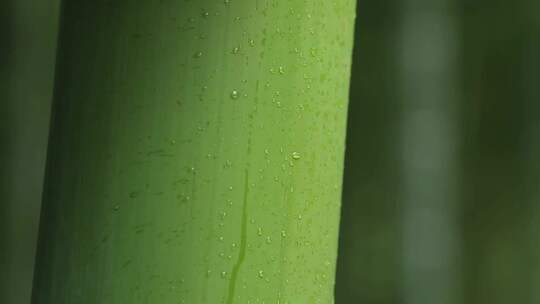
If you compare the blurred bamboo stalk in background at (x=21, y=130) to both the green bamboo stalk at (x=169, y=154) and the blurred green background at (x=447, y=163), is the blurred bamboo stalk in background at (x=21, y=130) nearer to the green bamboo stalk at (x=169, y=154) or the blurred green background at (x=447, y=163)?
the blurred green background at (x=447, y=163)

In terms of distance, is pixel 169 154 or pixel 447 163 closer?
pixel 169 154

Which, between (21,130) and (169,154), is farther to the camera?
(21,130)

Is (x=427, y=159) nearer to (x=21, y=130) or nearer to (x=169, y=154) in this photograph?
(x=21, y=130)

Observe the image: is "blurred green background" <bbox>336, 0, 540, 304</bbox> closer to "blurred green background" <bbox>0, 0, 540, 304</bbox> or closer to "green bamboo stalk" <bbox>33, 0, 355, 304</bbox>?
"blurred green background" <bbox>0, 0, 540, 304</bbox>

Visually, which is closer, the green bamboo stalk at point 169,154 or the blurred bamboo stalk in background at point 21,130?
the green bamboo stalk at point 169,154

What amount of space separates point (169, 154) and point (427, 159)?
3.82ft

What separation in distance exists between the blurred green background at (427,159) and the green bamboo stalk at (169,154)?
1.07 m

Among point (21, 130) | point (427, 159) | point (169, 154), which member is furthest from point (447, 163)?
point (169, 154)

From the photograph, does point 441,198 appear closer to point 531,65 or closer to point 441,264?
point 441,264

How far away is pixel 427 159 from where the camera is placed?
137 centimetres

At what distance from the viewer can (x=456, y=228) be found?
1352mm

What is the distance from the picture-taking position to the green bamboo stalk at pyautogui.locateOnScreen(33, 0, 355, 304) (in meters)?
0.25

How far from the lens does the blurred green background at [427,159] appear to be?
132cm

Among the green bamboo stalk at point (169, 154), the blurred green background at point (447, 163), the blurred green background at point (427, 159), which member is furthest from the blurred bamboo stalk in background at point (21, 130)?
the green bamboo stalk at point (169, 154)
